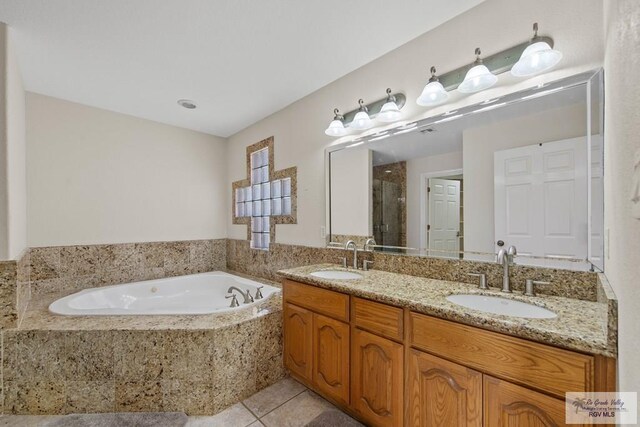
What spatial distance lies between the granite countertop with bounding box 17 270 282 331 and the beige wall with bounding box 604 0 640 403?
1.91 meters

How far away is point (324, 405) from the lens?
6.12ft

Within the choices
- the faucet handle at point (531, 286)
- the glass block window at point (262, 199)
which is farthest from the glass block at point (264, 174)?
the faucet handle at point (531, 286)

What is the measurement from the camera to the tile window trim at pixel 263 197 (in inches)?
119

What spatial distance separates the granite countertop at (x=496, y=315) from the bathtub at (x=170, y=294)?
115 cm

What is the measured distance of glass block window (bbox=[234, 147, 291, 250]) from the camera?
3.13 meters

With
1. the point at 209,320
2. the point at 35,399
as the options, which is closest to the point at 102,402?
the point at 35,399

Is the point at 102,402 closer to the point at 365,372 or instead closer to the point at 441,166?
the point at 365,372

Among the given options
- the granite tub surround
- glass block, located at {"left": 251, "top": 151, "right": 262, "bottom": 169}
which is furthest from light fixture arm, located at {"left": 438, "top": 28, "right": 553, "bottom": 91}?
the granite tub surround

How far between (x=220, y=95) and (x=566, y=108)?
269 cm

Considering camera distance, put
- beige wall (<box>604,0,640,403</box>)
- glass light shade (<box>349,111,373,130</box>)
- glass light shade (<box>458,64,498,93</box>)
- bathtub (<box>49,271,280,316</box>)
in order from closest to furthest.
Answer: beige wall (<box>604,0,640,403</box>), glass light shade (<box>458,64,498,93</box>), glass light shade (<box>349,111,373,130</box>), bathtub (<box>49,271,280,316</box>)

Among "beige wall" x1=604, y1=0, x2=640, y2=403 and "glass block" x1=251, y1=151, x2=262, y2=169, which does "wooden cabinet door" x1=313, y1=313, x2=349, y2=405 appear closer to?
"beige wall" x1=604, y1=0, x2=640, y2=403

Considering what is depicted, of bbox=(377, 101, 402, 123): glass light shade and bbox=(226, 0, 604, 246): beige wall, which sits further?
bbox=(377, 101, 402, 123): glass light shade

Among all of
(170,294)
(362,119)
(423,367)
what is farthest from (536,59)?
(170,294)

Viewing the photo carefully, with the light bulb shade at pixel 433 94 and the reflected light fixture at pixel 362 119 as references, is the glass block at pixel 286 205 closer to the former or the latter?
the reflected light fixture at pixel 362 119
